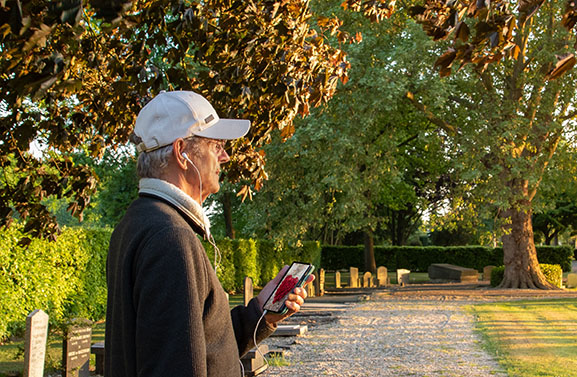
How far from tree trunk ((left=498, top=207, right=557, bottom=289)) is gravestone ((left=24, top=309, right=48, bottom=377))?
21257mm

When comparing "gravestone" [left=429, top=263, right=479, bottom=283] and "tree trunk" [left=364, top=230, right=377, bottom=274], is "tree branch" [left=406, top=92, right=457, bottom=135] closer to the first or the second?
"gravestone" [left=429, top=263, right=479, bottom=283]

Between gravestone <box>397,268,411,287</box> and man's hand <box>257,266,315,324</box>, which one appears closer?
man's hand <box>257,266,315,324</box>

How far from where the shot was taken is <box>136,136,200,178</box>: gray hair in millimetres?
2457

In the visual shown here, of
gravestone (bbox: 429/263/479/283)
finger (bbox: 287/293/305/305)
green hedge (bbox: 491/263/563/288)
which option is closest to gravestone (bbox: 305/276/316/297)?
green hedge (bbox: 491/263/563/288)

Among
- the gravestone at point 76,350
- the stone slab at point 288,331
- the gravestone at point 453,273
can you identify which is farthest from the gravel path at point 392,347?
the gravestone at point 453,273

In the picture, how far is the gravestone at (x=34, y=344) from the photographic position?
6981 mm

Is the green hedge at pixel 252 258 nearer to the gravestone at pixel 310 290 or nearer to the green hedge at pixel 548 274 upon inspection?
the gravestone at pixel 310 290

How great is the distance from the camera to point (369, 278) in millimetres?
30016

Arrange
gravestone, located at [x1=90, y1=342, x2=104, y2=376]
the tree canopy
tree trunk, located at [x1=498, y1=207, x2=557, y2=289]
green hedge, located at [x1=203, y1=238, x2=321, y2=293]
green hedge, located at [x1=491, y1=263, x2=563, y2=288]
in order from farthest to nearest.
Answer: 1. green hedge, located at [x1=491, y1=263, x2=563, y2=288]
2. green hedge, located at [x1=203, y1=238, x2=321, y2=293]
3. tree trunk, located at [x1=498, y1=207, x2=557, y2=289]
4. gravestone, located at [x1=90, y1=342, x2=104, y2=376]
5. the tree canopy

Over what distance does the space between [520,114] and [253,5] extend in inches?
783

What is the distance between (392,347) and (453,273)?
2353 centimetres

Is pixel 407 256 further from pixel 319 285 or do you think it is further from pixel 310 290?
pixel 310 290

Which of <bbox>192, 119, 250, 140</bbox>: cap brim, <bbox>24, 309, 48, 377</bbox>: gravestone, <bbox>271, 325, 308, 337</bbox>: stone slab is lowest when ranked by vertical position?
<bbox>271, 325, 308, 337</bbox>: stone slab

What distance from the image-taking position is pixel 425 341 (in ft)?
41.5
